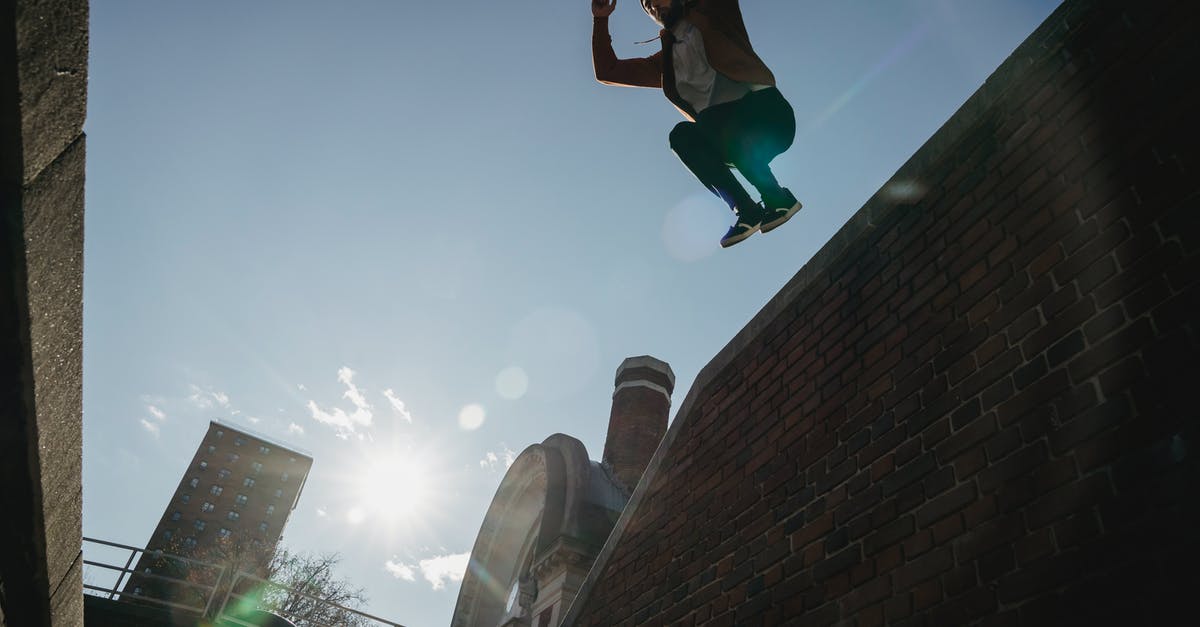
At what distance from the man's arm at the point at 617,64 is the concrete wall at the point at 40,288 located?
2.93 m

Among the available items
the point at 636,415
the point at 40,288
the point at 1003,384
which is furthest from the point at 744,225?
the point at 636,415

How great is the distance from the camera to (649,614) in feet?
14.0

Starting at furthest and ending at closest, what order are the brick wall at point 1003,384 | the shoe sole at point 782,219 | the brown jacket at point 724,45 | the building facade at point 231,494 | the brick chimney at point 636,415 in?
the building facade at point 231,494
the brick chimney at point 636,415
the shoe sole at point 782,219
the brown jacket at point 724,45
the brick wall at point 1003,384

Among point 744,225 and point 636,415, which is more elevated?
point 636,415

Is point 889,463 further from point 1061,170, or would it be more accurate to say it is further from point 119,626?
point 119,626

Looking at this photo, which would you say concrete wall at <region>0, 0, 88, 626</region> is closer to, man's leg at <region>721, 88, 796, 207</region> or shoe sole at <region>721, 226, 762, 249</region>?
man's leg at <region>721, 88, 796, 207</region>

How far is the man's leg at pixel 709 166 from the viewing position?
387cm

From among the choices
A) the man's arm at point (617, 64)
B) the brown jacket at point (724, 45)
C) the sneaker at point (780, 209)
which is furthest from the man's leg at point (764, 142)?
the man's arm at point (617, 64)

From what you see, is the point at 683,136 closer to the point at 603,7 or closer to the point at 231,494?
the point at 603,7

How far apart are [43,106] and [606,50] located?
311cm

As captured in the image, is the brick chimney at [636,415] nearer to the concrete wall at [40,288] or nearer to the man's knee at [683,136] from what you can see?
the man's knee at [683,136]

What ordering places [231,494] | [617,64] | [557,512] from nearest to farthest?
[617,64] → [557,512] → [231,494]

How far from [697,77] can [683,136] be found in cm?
38

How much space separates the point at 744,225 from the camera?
388cm
